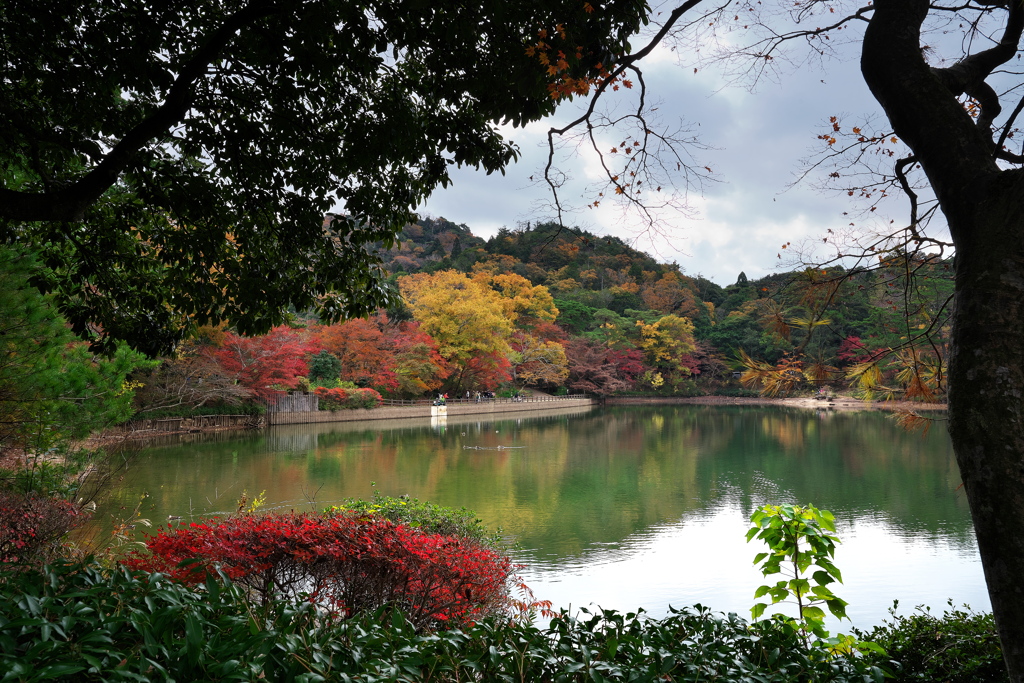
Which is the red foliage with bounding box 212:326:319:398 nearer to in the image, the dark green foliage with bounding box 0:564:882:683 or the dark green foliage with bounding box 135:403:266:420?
the dark green foliage with bounding box 135:403:266:420

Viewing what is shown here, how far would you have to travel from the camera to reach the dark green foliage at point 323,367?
64.5 feet

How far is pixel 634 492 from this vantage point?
995 centimetres

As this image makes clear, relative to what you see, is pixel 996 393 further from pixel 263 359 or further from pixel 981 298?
pixel 263 359

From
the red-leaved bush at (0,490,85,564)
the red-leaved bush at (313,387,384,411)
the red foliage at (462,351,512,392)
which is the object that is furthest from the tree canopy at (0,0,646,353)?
the red foliage at (462,351,512,392)

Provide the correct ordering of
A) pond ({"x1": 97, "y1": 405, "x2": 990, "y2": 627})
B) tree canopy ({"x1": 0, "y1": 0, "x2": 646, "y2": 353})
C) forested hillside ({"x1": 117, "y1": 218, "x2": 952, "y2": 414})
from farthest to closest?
pond ({"x1": 97, "y1": 405, "x2": 990, "y2": 627}) < forested hillside ({"x1": 117, "y1": 218, "x2": 952, "y2": 414}) < tree canopy ({"x1": 0, "y1": 0, "x2": 646, "y2": 353})

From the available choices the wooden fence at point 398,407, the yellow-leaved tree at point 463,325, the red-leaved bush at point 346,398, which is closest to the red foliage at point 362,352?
the red-leaved bush at point 346,398

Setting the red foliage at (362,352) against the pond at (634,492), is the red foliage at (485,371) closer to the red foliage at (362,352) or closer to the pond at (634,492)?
the red foliage at (362,352)

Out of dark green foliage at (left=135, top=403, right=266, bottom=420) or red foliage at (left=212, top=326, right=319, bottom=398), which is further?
red foliage at (left=212, top=326, right=319, bottom=398)

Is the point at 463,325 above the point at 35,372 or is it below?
above

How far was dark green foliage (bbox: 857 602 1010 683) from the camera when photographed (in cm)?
218

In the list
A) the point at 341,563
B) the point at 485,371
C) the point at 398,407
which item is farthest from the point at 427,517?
the point at 485,371

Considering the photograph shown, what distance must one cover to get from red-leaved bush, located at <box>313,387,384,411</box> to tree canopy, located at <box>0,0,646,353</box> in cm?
1519

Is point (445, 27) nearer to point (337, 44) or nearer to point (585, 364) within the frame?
point (337, 44)

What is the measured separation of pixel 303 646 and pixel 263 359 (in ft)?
50.5
